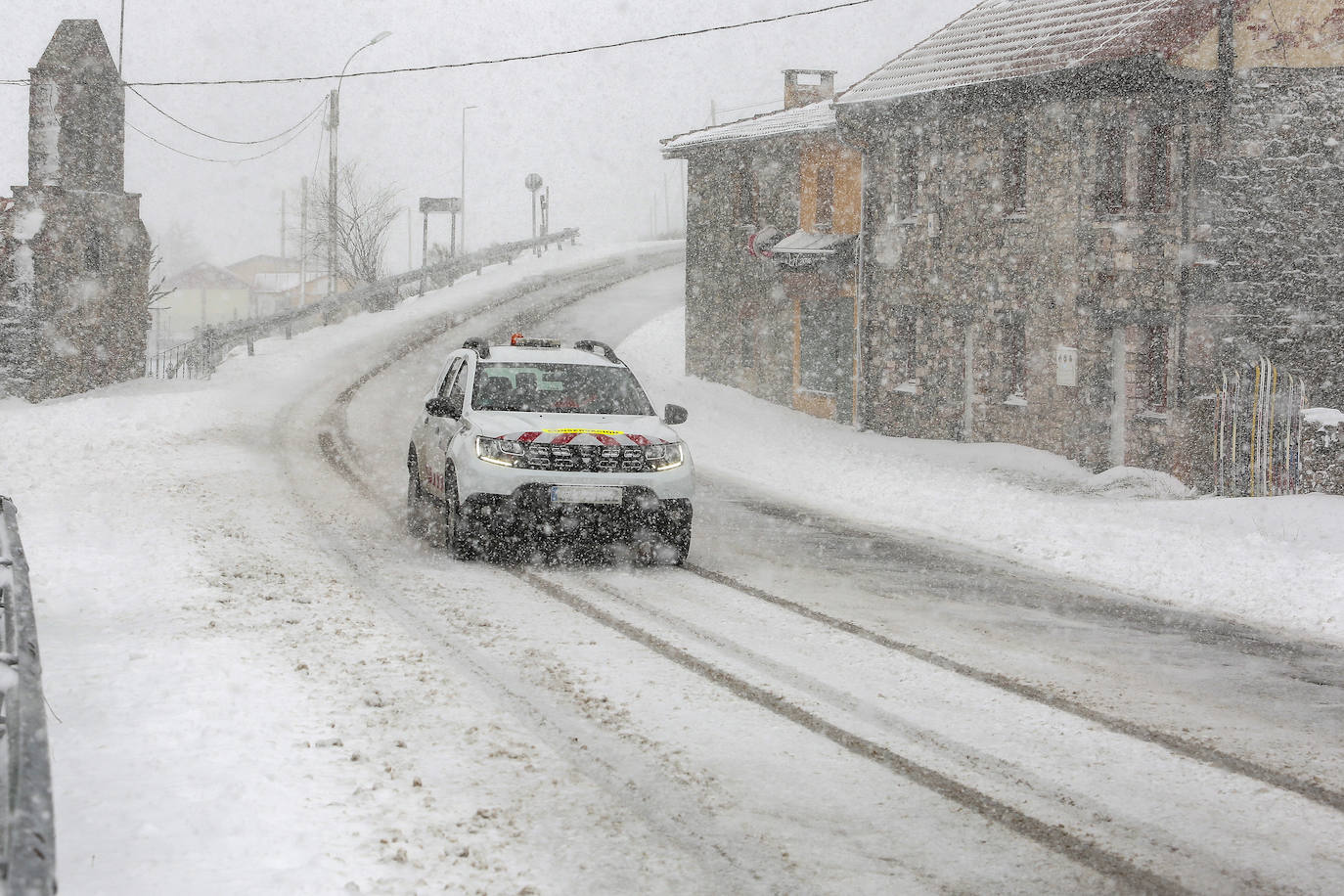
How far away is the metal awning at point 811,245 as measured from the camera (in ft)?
95.8

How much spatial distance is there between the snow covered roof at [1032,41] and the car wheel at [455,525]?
14.2m

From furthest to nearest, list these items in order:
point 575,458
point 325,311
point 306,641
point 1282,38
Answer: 1. point 325,311
2. point 1282,38
3. point 575,458
4. point 306,641

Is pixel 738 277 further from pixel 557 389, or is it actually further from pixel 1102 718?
pixel 1102 718

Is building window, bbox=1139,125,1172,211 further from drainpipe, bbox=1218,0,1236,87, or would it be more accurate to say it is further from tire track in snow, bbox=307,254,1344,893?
tire track in snow, bbox=307,254,1344,893

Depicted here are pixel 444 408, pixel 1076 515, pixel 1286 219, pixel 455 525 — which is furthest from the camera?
pixel 1286 219

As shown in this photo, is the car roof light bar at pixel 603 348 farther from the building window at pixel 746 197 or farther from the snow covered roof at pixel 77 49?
the snow covered roof at pixel 77 49

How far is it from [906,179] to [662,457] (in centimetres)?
1785

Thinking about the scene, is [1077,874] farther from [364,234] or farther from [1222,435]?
[364,234]

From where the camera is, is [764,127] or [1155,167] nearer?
[1155,167]

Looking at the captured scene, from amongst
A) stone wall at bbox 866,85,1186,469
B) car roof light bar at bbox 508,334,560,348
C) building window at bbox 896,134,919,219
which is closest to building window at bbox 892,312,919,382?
stone wall at bbox 866,85,1186,469

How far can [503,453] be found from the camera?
10570 mm

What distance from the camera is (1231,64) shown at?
808 inches

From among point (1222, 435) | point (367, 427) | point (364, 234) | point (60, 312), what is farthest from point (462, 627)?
point (364, 234)

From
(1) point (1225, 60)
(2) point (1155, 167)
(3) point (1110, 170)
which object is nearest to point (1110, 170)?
(3) point (1110, 170)
